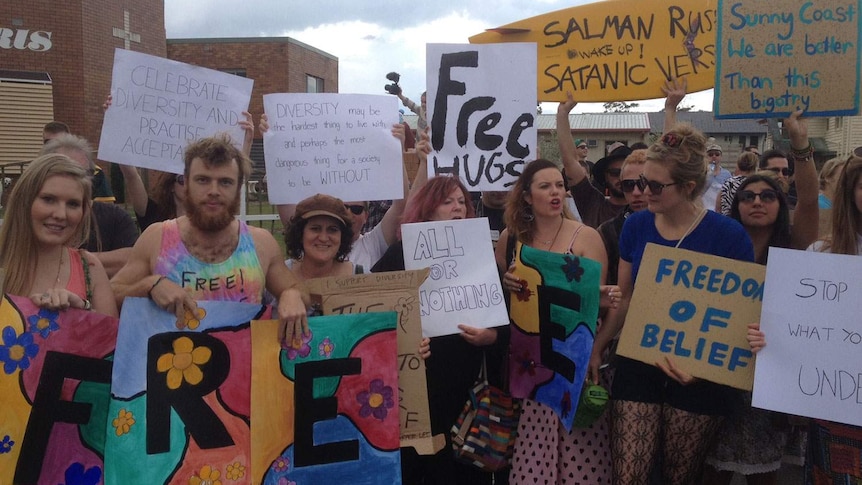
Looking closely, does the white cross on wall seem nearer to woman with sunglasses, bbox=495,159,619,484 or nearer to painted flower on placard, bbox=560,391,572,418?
woman with sunglasses, bbox=495,159,619,484

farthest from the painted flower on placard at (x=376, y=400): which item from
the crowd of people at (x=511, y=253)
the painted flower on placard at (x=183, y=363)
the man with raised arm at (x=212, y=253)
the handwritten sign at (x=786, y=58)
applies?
the handwritten sign at (x=786, y=58)

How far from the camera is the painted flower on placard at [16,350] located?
104 inches

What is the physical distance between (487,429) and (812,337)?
159cm

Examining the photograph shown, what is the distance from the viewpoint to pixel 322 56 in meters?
31.7

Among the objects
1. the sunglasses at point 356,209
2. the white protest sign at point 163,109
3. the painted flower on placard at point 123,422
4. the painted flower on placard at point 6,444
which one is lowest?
the painted flower on placard at point 6,444

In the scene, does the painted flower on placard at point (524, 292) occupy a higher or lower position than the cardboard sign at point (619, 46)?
lower

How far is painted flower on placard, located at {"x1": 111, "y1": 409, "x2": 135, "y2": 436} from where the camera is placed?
8.99ft

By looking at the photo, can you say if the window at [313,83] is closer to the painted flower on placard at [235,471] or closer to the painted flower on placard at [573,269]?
the painted flower on placard at [573,269]

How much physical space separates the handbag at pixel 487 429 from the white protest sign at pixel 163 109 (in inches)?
82.8

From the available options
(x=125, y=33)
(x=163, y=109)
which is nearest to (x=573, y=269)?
(x=163, y=109)

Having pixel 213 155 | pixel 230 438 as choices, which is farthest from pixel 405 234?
pixel 230 438

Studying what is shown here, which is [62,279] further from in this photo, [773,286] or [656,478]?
[656,478]

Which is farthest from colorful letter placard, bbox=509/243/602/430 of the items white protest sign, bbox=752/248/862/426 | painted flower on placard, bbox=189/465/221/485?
painted flower on placard, bbox=189/465/221/485

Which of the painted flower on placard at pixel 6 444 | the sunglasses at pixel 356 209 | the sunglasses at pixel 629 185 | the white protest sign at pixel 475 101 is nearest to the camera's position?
the painted flower on placard at pixel 6 444
